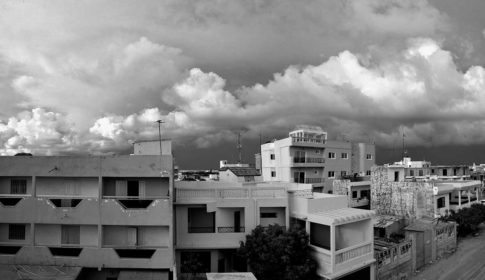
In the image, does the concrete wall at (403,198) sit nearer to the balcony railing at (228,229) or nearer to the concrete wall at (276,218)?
the concrete wall at (276,218)

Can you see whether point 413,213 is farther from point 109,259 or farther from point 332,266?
point 109,259

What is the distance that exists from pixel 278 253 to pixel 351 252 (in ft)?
15.4

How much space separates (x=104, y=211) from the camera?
2117 centimetres

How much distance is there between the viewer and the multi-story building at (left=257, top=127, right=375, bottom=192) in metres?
46.2

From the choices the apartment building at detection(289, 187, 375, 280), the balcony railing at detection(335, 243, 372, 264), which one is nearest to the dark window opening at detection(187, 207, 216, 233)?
the apartment building at detection(289, 187, 375, 280)

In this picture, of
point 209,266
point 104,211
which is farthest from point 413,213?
point 104,211

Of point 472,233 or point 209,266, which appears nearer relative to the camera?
point 209,266

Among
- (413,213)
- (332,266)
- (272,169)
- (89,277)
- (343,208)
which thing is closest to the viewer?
(332,266)

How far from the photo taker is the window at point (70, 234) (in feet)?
71.8

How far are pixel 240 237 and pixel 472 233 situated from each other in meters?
30.8

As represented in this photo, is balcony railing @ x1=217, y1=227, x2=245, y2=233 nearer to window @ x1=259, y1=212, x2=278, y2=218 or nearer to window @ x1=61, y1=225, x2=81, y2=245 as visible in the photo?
window @ x1=259, y1=212, x2=278, y2=218

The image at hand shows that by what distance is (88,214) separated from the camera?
2122cm

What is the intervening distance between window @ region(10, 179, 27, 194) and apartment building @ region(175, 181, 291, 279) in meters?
9.35

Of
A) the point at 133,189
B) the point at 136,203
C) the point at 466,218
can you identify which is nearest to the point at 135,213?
the point at 136,203
